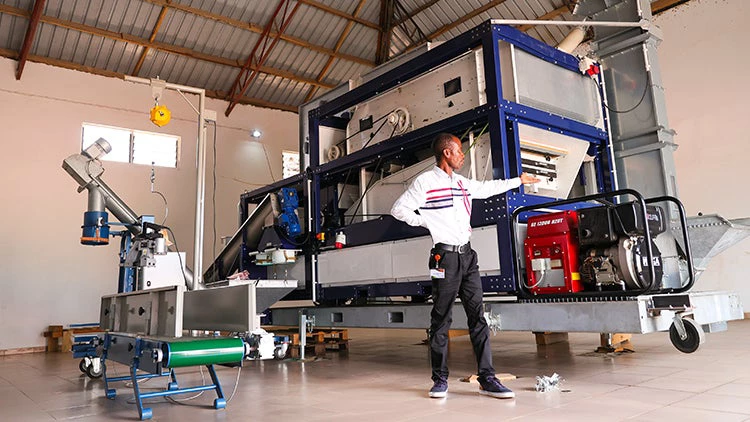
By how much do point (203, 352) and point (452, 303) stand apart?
1.64 m

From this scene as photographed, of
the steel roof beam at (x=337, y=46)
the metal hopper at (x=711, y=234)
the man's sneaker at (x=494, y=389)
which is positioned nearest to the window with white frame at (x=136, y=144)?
the steel roof beam at (x=337, y=46)

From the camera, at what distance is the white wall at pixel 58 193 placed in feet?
33.4

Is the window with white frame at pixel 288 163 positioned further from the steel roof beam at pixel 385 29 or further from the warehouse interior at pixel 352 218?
the steel roof beam at pixel 385 29

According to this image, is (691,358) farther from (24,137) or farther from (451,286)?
(24,137)

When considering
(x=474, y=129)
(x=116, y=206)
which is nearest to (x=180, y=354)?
(x=474, y=129)

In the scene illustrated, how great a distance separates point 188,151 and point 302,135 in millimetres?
6146

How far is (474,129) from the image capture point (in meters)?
4.89

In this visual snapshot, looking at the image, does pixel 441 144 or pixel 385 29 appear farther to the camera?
pixel 385 29

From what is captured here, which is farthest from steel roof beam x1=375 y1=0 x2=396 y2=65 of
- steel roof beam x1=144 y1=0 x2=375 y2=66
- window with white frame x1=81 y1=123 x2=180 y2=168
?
window with white frame x1=81 y1=123 x2=180 y2=168

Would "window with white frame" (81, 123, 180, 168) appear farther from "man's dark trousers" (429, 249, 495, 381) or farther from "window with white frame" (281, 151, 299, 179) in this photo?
"man's dark trousers" (429, 249, 495, 381)

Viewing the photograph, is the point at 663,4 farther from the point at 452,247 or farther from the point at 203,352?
the point at 203,352

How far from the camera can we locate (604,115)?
Answer: 5254mm

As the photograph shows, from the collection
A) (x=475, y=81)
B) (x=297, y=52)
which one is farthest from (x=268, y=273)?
(x=297, y=52)

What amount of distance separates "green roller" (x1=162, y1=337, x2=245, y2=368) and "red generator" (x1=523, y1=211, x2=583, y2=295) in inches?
87.4
